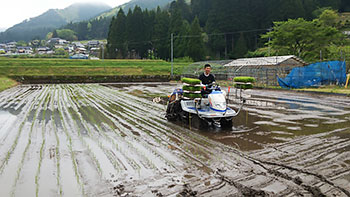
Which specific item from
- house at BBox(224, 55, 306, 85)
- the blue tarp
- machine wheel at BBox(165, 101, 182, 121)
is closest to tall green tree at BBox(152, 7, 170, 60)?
house at BBox(224, 55, 306, 85)

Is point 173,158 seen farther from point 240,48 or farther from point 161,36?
point 161,36

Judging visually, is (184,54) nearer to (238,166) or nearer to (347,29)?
(347,29)

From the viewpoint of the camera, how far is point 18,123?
895 cm

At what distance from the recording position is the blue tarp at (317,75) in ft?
70.4

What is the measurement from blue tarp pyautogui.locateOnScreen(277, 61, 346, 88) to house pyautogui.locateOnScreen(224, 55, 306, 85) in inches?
101

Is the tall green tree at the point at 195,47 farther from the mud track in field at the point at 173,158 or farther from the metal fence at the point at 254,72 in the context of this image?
the mud track in field at the point at 173,158

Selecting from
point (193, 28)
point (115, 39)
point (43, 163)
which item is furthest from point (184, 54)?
point (43, 163)

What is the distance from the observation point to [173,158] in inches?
211

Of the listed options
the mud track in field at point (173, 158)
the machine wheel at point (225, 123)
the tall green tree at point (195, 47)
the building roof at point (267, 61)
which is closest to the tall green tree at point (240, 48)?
the tall green tree at point (195, 47)

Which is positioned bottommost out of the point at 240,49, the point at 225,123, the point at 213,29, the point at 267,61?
the point at 225,123

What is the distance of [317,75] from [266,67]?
720cm

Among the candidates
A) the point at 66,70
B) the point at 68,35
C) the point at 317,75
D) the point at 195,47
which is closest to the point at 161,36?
the point at 195,47

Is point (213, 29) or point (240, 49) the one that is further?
point (213, 29)

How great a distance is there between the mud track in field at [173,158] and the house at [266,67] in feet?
55.5
